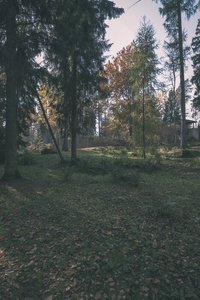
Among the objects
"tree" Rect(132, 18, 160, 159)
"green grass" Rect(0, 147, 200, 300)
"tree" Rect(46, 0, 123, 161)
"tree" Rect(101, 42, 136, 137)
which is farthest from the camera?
"tree" Rect(101, 42, 136, 137)

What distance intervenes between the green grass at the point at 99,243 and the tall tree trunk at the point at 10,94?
1.28 meters

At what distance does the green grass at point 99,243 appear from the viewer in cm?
253

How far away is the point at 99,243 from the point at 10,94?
7.40 metres

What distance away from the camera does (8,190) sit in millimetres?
6898

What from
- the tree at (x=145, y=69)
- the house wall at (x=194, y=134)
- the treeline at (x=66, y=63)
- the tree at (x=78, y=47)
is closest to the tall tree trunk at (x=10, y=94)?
the treeline at (x=66, y=63)

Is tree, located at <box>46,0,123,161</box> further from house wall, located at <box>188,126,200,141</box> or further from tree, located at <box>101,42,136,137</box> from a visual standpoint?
house wall, located at <box>188,126,200,141</box>

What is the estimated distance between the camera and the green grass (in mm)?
2531

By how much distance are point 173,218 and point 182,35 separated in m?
15.2

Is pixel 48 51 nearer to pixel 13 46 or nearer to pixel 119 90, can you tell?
pixel 13 46

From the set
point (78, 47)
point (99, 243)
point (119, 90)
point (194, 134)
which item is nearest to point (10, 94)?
point (78, 47)

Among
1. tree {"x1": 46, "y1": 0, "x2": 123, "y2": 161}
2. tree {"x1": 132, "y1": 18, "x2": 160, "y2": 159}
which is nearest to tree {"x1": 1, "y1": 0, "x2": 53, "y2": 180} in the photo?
tree {"x1": 46, "y1": 0, "x2": 123, "y2": 161}

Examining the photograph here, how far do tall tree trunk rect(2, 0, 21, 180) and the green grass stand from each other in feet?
4.19

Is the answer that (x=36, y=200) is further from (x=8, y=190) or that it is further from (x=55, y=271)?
(x=55, y=271)

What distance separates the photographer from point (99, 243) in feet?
11.7
